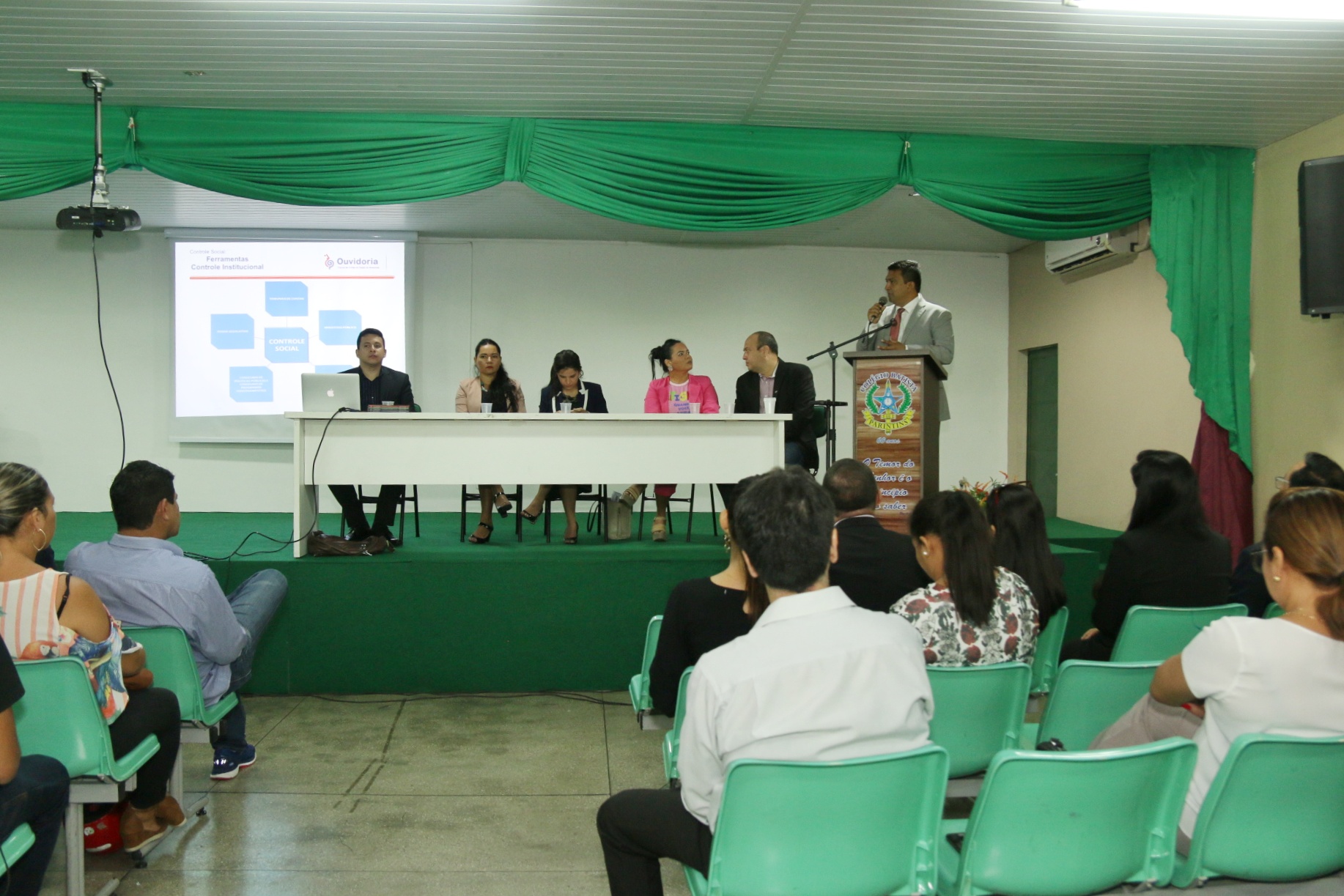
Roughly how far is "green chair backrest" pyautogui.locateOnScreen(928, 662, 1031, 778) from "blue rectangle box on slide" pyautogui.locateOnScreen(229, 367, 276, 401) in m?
6.45

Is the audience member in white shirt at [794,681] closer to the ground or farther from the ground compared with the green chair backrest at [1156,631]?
farther from the ground

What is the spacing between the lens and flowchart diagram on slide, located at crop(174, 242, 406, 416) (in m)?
7.20

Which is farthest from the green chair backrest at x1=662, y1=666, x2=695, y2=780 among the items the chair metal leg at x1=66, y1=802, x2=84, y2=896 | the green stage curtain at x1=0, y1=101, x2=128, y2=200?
the green stage curtain at x1=0, y1=101, x2=128, y2=200

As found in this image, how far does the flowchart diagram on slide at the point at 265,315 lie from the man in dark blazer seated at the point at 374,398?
2.24m

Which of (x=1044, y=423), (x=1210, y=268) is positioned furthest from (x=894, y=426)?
(x=1044, y=423)

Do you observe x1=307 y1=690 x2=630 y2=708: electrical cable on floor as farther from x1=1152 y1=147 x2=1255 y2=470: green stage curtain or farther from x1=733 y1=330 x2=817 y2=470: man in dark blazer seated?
x1=1152 y1=147 x2=1255 y2=470: green stage curtain

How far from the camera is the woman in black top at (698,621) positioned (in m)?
2.11

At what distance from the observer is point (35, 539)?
2184 mm

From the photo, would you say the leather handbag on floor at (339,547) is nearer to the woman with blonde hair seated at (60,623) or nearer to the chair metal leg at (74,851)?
the woman with blonde hair seated at (60,623)

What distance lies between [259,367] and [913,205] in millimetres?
5057

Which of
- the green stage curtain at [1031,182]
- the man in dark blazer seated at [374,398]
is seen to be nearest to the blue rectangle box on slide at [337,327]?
the man in dark blazer seated at [374,398]

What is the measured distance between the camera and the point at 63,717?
80.6 inches

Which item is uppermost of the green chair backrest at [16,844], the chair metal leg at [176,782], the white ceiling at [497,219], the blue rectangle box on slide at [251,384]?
the white ceiling at [497,219]

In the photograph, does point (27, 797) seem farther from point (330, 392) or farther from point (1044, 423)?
point (1044, 423)
